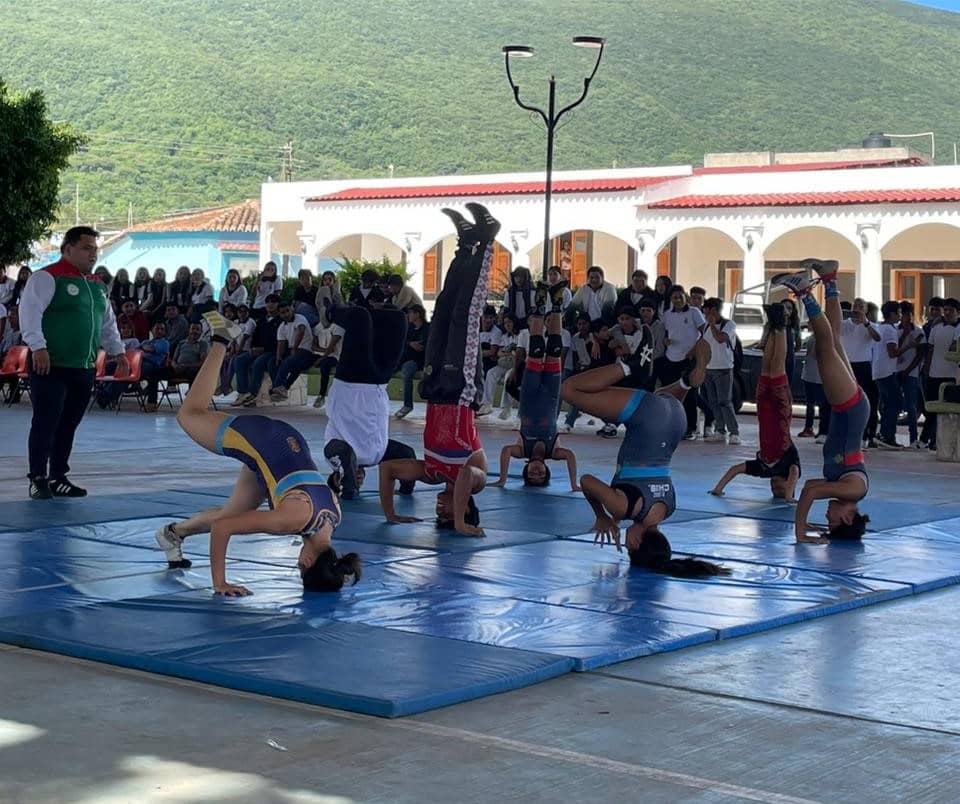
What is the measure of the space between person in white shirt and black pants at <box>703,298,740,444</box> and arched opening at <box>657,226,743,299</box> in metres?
21.0

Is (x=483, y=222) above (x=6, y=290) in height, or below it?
below

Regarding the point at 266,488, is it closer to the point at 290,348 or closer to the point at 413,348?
the point at 413,348

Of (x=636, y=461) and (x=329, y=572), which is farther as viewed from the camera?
(x=636, y=461)

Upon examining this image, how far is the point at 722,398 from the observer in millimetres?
16453

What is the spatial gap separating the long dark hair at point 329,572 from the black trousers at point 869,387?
408 inches

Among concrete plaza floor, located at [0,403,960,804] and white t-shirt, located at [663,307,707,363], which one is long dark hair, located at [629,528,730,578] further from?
white t-shirt, located at [663,307,707,363]

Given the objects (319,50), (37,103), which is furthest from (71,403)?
(319,50)

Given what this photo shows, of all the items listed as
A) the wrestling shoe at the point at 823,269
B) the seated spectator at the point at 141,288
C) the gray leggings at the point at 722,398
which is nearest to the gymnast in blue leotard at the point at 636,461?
the wrestling shoe at the point at 823,269

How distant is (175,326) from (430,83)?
84299mm

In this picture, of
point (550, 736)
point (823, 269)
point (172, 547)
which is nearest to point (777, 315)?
point (823, 269)

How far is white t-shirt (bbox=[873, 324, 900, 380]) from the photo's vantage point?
53.7 ft

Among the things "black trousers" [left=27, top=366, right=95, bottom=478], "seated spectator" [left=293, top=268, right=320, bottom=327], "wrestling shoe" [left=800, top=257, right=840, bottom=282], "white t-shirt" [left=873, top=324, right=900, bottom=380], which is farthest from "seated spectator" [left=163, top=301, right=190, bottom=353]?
"wrestling shoe" [left=800, top=257, right=840, bottom=282]

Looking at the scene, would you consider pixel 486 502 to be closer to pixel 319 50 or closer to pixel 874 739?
pixel 874 739

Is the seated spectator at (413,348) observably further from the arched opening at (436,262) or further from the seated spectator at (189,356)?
the arched opening at (436,262)
